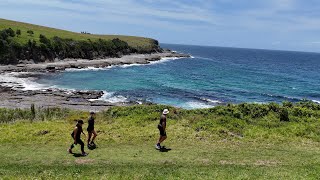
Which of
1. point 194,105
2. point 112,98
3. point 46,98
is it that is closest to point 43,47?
point 112,98

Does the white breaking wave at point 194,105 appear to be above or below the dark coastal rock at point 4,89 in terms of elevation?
below

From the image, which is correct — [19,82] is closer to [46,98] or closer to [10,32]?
[46,98]

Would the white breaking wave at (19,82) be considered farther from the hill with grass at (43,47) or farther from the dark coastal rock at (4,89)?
the hill with grass at (43,47)

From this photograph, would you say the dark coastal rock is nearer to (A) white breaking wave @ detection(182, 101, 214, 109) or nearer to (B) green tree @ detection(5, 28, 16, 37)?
(A) white breaking wave @ detection(182, 101, 214, 109)

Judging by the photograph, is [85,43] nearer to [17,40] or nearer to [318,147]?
[17,40]

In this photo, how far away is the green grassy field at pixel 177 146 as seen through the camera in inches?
756

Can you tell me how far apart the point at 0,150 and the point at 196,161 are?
12.9m

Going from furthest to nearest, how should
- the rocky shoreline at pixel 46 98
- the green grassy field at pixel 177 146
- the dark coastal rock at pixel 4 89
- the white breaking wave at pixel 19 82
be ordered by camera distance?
the white breaking wave at pixel 19 82, the dark coastal rock at pixel 4 89, the rocky shoreline at pixel 46 98, the green grassy field at pixel 177 146

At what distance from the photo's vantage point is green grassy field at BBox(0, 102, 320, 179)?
19.2m

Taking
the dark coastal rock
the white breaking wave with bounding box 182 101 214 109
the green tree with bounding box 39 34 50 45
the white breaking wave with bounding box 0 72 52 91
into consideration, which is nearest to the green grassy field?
the white breaking wave with bounding box 182 101 214 109

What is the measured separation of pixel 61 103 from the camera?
58.6 m

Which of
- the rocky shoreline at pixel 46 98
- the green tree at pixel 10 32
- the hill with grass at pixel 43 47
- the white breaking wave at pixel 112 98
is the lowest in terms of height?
the white breaking wave at pixel 112 98

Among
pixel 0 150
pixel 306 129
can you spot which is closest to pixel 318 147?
pixel 306 129

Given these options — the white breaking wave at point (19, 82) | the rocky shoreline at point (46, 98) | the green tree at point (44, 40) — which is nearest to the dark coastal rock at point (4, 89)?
the rocky shoreline at point (46, 98)
